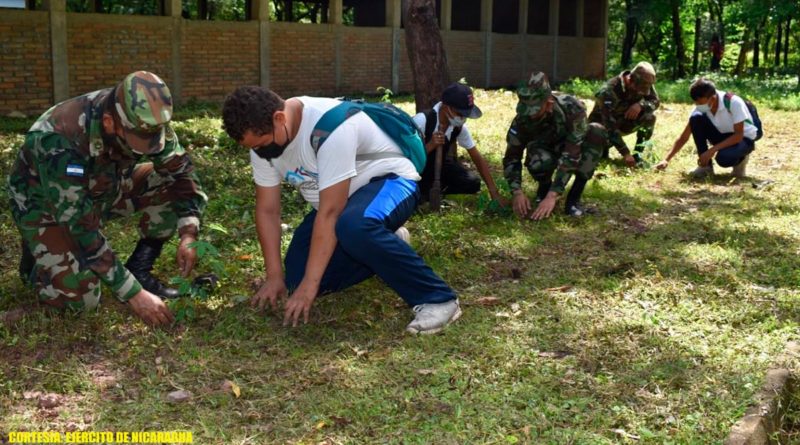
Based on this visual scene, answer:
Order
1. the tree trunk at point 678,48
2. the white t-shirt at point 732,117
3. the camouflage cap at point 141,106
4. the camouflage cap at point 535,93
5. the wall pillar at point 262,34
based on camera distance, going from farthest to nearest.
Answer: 1. the tree trunk at point 678,48
2. the wall pillar at point 262,34
3. the white t-shirt at point 732,117
4. the camouflage cap at point 535,93
5. the camouflage cap at point 141,106

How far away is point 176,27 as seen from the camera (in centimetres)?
1317

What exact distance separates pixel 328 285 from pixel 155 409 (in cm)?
137

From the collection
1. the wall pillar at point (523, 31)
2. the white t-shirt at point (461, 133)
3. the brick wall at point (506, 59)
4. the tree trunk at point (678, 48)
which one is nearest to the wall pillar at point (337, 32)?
the brick wall at point (506, 59)

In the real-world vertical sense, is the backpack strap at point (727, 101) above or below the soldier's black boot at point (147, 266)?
above

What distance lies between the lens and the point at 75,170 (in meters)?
3.56

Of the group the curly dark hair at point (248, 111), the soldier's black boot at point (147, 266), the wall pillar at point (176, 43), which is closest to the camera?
the curly dark hair at point (248, 111)

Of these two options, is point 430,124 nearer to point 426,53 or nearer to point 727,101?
point 426,53

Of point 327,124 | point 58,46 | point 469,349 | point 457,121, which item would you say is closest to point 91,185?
point 327,124

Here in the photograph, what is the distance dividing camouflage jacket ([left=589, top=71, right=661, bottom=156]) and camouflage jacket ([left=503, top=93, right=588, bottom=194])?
226 cm

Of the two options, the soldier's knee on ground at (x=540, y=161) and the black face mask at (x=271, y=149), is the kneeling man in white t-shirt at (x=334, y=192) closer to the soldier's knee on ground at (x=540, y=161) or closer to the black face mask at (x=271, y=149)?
the black face mask at (x=271, y=149)

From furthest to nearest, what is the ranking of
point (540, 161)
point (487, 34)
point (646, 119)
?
1. point (487, 34)
2. point (646, 119)
3. point (540, 161)

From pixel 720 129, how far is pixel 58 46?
364 inches

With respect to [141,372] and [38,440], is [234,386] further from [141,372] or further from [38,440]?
[38,440]

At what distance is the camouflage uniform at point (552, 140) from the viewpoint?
5684 mm
